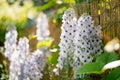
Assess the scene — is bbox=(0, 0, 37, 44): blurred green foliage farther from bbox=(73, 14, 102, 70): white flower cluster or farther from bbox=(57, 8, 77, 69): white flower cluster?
bbox=(73, 14, 102, 70): white flower cluster

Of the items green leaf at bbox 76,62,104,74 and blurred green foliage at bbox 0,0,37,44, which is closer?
green leaf at bbox 76,62,104,74

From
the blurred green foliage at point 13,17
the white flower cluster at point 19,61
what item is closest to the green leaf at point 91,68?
the white flower cluster at point 19,61

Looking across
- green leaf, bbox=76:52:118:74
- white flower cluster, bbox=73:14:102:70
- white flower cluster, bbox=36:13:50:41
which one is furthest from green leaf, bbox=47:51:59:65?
white flower cluster, bbox=36:13:50:41

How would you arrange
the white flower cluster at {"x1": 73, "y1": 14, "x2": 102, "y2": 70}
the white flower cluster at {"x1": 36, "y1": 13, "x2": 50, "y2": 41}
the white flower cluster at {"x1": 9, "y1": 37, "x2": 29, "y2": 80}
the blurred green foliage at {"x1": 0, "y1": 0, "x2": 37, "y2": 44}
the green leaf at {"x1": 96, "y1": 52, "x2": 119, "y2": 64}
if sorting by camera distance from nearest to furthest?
the green leaf at {"x1": 96, "y1": 52, "x2": 119, "y2": 64}, the white flower cluster at {"x1": 73, "y1": 14, "x2": 102, "y2": 70}, the white flower cluster at {"x1": 9, "y1": 37, "x2": 29, "y2": 80}, the white flower cluster at {"x1": 36, "y1": 13, "x2": 50, "y2": 41}, the blurred green foliage at {"x1": 0, "y1": 0, "x2": 37, "y2": 44}

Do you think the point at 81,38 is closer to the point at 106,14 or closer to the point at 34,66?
the point at 106,14

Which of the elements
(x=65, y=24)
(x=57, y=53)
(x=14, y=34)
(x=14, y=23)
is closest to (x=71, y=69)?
(x=57, y=53)

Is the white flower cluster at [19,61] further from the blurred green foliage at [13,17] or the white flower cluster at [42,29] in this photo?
the blurred green foliage at [13,17]

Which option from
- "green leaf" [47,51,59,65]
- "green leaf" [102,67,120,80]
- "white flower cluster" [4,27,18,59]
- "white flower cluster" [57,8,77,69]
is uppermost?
"white flower cluster" [57,8,77,69]
